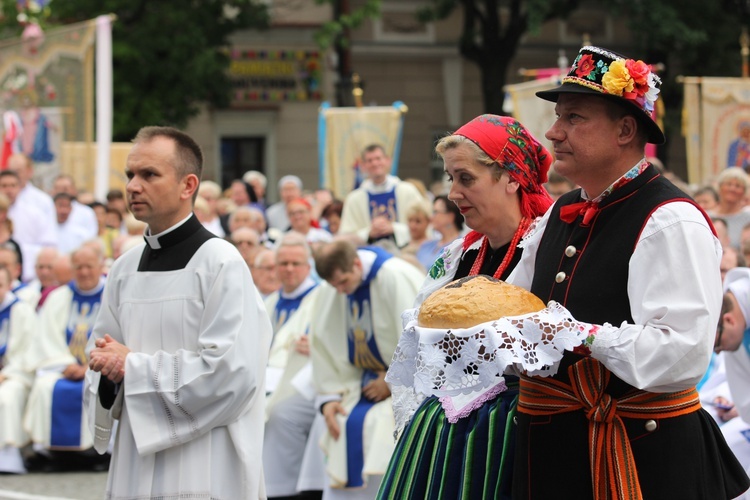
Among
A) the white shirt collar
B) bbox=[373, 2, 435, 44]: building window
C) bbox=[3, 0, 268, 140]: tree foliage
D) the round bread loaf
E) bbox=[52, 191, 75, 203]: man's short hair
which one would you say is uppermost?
bbox=[373, 2, 435, 44]: building window

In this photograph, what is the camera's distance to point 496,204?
3.83 metres

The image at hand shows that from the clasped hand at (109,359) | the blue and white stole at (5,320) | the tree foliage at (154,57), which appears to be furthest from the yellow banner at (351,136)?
the clasped hand at (109,359)

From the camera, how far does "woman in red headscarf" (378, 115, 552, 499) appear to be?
3.64 m

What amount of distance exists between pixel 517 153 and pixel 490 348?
45.4 inches

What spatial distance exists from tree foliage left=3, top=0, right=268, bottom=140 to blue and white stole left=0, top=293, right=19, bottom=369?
36.4 ft

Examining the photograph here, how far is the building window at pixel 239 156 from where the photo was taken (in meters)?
26.8

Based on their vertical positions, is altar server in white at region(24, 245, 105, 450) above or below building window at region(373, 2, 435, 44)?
below

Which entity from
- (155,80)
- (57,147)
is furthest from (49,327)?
(155,80)

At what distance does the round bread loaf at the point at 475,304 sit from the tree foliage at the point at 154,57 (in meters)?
17.5

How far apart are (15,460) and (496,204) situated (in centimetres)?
615

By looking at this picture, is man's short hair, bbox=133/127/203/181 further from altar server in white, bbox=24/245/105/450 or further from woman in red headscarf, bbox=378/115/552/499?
altar server in white, bbox=24/245/105/450

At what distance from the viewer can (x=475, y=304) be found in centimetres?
300

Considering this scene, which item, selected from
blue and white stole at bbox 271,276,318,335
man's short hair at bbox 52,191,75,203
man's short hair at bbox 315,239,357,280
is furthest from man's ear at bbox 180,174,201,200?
man's short hair at bbox 52,191,75,203

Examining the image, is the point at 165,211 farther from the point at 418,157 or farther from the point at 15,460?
the point at 418,157
